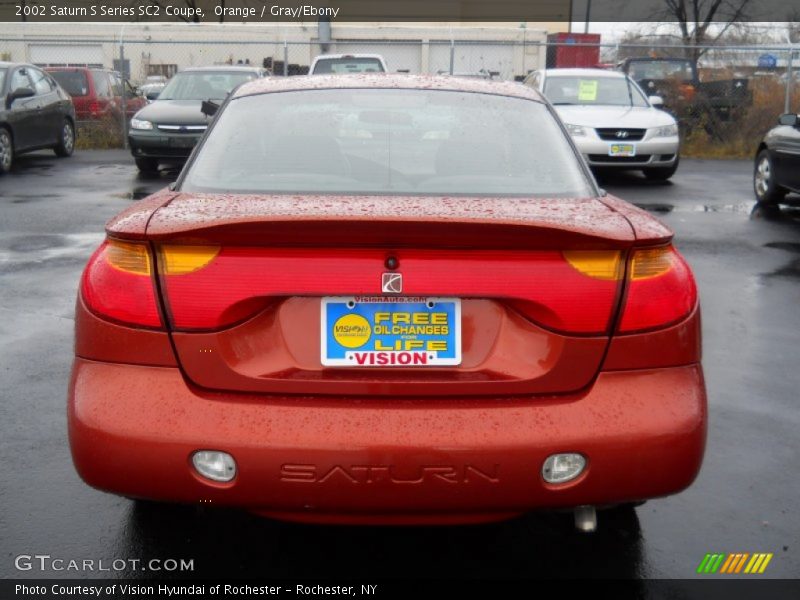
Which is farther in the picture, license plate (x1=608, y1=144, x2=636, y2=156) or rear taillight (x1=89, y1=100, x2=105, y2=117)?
rear taillight (x1=89, y1=100, x2=105, y2=117)

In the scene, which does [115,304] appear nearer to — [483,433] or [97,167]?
[483,433]

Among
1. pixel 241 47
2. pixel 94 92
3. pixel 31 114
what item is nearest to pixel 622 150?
pixel 31 114

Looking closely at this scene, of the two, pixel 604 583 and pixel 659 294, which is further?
pixel 604 583

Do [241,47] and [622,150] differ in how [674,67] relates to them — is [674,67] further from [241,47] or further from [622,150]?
[241,47]

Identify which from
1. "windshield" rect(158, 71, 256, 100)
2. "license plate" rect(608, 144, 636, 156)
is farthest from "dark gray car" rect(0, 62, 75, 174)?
"license plate" rect(608, 144, 636, 156)

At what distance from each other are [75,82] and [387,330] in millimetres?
23143

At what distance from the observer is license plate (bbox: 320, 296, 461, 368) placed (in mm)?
2580

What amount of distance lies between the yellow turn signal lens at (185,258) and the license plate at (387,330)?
332 millimetres

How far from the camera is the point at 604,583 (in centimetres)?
302

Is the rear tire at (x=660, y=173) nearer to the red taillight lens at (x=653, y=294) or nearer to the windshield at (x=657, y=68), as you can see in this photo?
the windshield at (x=657, y=68)

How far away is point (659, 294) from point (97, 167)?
47.7 feet

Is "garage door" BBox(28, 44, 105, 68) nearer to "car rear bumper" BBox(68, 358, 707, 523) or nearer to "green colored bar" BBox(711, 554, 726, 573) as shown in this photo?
"car rear bumper" BBox(68, 358, 707, 523)

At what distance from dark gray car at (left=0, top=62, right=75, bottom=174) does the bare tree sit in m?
20.6

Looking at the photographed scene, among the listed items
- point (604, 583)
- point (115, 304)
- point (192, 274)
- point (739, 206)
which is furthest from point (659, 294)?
point (739, 206)
